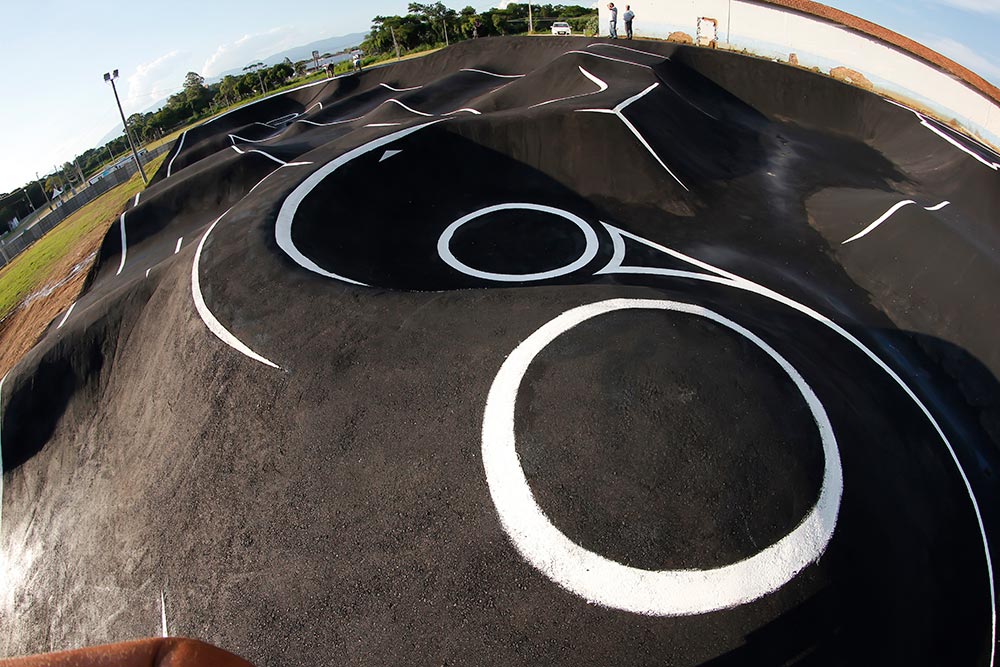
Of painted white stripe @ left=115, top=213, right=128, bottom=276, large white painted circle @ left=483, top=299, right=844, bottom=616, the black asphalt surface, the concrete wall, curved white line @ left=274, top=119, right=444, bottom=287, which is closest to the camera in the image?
large white painted circle @ left=483, top=299, right=844, bottom=616

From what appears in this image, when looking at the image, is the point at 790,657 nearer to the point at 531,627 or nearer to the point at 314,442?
the point at 531,627

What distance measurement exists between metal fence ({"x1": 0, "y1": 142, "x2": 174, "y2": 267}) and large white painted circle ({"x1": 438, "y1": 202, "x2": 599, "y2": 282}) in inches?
1288

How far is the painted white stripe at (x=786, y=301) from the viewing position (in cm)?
798

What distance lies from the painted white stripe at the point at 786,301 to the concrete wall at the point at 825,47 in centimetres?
1711

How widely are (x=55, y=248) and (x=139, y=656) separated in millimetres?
35271

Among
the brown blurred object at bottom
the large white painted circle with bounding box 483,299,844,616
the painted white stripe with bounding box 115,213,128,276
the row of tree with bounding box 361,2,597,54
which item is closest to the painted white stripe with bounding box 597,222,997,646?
the large white painted circle with bounding box 483,299,844,616

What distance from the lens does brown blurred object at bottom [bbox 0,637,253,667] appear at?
107 inches

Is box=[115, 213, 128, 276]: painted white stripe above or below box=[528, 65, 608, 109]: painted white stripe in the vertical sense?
below

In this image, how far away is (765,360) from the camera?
7.50 meters

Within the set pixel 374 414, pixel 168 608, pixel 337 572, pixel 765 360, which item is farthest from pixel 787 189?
pixel 168 608

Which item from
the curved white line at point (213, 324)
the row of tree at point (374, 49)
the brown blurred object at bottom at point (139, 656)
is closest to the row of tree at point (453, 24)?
the row of tree at point (374, 49)

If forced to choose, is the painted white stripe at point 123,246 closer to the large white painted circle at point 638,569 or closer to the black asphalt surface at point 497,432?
the black asphalt surface at point 497,432

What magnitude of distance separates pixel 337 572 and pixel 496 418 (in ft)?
8.93

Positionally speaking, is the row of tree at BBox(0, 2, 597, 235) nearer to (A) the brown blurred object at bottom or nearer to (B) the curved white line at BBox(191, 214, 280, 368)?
(B) the curved white line at BBox(191, 214, 280, 368)
